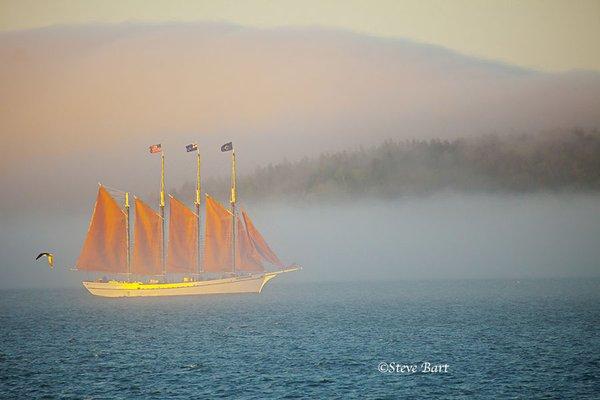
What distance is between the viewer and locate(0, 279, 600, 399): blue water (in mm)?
62594

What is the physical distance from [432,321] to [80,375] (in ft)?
188

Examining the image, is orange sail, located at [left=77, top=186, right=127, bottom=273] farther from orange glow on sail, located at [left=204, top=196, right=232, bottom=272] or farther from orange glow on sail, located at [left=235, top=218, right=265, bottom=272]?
orange glow on sail, located at [left=235, top=218, right=265, bottom=272]

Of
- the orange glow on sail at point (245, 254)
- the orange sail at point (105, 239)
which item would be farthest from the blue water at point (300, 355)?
the orange glow on sail at point (245, 254)

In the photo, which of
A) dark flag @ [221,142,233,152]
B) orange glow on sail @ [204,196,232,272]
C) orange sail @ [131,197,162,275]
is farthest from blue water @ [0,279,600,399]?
dark flag @ [221,142,233,152]

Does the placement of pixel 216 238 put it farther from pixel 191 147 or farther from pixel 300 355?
pixel 300 355

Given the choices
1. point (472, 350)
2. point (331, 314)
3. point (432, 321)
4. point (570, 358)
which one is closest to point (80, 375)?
point (472, 350)

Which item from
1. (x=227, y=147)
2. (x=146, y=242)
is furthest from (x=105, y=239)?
(x=227, y=147)

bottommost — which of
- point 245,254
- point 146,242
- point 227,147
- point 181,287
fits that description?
point 181,287

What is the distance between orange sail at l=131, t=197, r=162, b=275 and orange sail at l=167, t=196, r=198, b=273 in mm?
3169

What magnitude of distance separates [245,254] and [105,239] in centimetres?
2685

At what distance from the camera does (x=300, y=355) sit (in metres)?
79.1

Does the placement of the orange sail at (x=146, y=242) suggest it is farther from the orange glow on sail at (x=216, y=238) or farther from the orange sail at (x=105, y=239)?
the orange glow on sail at (x=216, y=238)

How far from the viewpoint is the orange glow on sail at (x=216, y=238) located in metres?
164

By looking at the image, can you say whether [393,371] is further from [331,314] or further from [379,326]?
[331,314]
